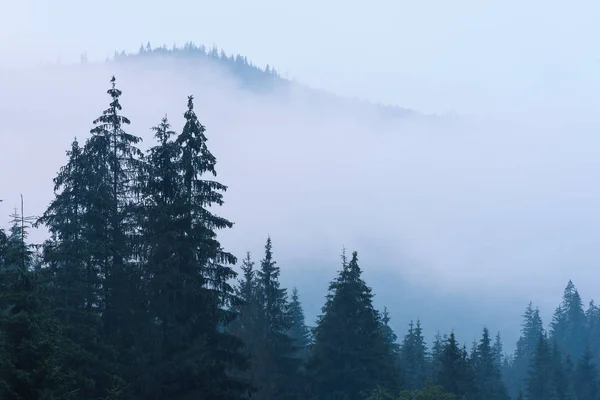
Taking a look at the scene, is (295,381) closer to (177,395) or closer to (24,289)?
(177,395)

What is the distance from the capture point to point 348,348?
4944 cm

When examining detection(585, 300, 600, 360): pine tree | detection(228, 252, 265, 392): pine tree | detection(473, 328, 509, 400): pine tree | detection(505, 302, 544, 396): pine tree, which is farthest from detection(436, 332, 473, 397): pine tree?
detection(585, 300, 600, 360): pine tree

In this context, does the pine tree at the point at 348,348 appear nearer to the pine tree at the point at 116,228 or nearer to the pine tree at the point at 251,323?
the pine tree at the point at 251,323

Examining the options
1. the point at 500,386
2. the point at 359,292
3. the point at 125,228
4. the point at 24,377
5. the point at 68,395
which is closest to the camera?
the point at 24,377

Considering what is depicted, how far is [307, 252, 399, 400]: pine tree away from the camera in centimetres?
4922

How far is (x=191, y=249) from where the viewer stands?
89.8 feet

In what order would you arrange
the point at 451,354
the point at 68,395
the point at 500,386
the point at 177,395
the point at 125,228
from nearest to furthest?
the point at 68,395, the point at 177,395, the point at 125,228, the point at 451,354, the point at 500,386

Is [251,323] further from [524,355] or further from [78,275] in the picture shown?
[524,355]

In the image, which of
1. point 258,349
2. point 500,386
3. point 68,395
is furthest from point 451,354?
point 68,395

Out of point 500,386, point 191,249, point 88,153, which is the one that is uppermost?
point 88,153

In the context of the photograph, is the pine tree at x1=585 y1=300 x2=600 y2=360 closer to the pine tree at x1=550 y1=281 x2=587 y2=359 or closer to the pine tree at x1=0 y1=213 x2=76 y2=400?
the pine tree at x1=550 y1=281 x2=587 y2=359

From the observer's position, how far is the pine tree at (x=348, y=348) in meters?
49.2

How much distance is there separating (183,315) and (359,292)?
24.3 metres

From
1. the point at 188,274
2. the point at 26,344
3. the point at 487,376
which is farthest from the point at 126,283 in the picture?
the point at 487,376
